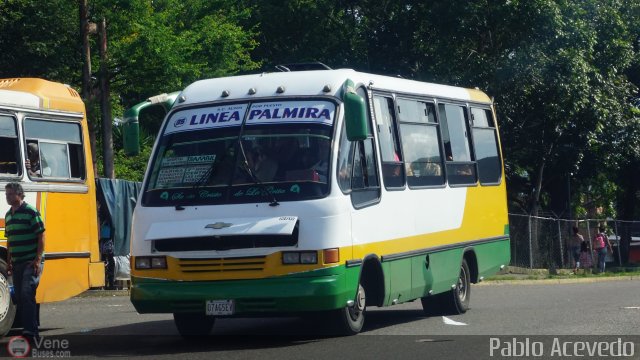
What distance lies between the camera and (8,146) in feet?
48.8

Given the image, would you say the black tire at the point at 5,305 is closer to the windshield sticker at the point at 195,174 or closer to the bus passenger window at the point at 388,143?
the windshield sticker at the point at 195,174

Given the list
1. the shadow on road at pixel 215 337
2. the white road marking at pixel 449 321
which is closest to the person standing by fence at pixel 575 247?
the shadow on road at pixel 215 337

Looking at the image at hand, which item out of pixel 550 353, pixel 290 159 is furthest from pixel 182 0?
pixel 550 353

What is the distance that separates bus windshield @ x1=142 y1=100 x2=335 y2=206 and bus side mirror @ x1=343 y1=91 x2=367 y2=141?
0.33 metres

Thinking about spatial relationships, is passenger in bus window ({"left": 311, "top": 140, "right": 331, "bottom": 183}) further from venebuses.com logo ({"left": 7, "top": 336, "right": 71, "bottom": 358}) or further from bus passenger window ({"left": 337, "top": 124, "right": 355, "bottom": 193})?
venebuses.com logo ({"left": 7, "top": 336, "right": 71, "bottom": 358})

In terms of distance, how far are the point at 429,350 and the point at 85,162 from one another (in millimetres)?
6683

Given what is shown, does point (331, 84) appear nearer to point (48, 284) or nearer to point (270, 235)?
point (270, 235)

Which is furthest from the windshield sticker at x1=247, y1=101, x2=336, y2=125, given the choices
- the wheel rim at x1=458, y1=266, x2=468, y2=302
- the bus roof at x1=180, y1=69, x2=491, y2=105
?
the wheel rim at x1=458, y1=266, x2=468, y2=302

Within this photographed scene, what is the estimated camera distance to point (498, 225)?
60.7 feet

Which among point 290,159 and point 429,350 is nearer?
point 429,350

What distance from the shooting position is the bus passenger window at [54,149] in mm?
15273

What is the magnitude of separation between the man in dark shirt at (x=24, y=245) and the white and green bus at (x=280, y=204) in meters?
1.02

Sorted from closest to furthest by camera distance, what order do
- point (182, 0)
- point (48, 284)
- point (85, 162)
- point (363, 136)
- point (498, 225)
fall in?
1. point (363, 136)
2. point (48, 284)
3. point (85, 162)
4. point (498, 225)
5. point (182, 0)

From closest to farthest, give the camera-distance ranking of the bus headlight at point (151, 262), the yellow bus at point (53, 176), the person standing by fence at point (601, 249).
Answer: the bus headlight at point (151, 262) → the yellow bus at point (53, 176) → the person standing by fence at point (601, 249)
